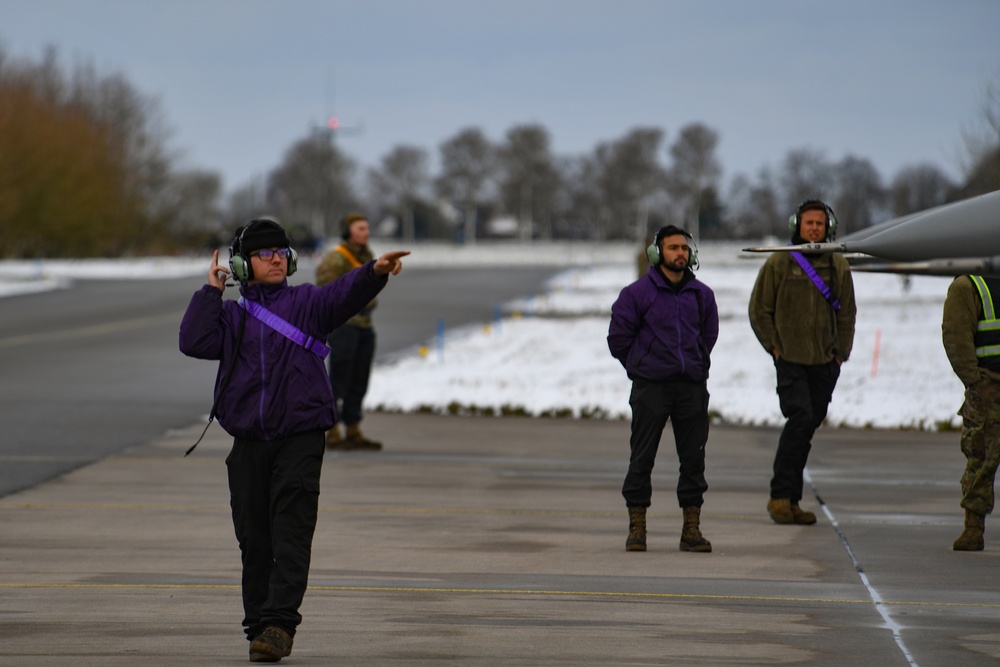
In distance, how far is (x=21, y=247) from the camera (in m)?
68.2

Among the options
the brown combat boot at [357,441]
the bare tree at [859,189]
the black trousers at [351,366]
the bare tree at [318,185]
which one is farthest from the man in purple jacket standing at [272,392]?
the bare tree at [318,185]

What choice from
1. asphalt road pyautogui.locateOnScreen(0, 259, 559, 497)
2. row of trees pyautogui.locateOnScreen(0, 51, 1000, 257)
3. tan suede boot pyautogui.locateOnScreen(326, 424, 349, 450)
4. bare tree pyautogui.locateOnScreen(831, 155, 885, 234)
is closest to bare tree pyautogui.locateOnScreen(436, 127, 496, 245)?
row of trees pyautogui.locateOnScreen(0, 51, 1000, 257)

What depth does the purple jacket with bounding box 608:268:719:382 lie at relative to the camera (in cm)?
895

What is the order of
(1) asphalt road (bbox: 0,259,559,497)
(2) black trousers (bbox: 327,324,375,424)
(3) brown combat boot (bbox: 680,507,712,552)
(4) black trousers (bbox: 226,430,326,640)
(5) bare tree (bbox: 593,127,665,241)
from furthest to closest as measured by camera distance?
(5) bare tree (bbox: 593,127,665,241), (1) asphalt road (bbox: 0,259,559,497), (2) black trousers (bbox: 327,324,375,424), (3) brown combat boot (bbox: 680,507,712,552), (4) black trousers (bbox: 226,430,326,640)

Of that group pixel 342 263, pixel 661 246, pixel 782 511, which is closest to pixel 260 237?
pixel 661 246

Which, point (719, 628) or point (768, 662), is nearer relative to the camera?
point (768, 662)

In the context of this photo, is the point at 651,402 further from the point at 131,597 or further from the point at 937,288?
the point at 937,288

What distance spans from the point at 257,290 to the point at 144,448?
7.79 meters

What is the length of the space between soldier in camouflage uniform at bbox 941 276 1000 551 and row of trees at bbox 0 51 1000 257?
3073 cm

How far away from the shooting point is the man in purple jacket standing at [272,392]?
6.31m

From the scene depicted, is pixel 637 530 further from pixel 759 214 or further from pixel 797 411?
pixel 759 214

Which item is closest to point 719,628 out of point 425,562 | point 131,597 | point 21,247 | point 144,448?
point 425,562

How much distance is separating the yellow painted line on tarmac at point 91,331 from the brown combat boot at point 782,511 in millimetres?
19278

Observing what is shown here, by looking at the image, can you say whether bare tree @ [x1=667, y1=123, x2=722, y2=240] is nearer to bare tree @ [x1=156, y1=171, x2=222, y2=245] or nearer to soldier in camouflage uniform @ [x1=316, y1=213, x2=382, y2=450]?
bare tree @ [x1=156, y1=171, x2=222, y2=245]
